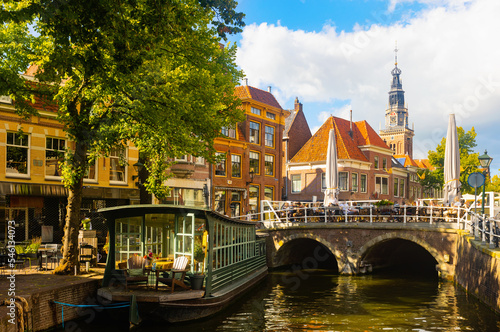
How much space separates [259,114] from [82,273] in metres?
21.2

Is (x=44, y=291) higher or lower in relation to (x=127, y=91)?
lower

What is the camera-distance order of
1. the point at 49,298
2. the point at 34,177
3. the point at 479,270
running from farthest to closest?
the point at 34,177
the point at 479,270
the point at 49,298

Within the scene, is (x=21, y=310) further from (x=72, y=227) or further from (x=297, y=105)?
(x=297, y=105)

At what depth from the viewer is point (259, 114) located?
32781mm

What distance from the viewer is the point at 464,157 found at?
1362 inches

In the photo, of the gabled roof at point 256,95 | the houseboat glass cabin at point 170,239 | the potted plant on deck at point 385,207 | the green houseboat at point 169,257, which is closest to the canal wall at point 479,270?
the potted plant on deck at point 385,207

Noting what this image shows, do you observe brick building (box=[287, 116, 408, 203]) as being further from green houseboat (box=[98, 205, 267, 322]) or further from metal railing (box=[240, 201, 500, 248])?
green houseboat (box=[98, 205, 267, 322])

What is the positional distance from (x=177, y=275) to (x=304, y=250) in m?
15.0

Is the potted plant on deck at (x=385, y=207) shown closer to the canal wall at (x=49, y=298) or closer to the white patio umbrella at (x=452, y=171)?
the white patio umbrella at (x=452, y=171)

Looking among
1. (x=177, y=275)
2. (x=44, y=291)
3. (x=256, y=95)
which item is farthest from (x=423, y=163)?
(x=44, y=291)

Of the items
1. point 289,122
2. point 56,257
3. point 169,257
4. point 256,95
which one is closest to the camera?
point 169,257

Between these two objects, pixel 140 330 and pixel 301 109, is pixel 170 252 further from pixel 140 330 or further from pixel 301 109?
pixel 301 109

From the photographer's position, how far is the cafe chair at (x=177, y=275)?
11.1 meters

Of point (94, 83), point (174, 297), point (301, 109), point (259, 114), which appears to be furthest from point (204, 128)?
point (301, 109)
